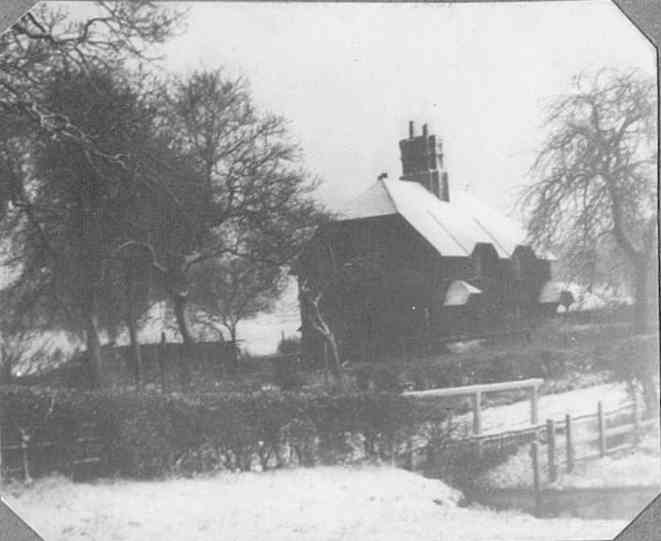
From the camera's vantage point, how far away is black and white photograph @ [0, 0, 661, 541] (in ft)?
15.2

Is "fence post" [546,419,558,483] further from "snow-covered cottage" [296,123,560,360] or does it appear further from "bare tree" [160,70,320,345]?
"bare tree" [160,70,320,345]

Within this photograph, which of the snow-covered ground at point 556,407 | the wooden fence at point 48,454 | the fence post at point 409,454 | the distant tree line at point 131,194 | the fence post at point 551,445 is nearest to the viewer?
the distant tree line at point 131,194

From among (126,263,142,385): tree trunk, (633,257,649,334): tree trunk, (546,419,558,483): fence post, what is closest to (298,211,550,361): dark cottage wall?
(546,419,558,483): fence post

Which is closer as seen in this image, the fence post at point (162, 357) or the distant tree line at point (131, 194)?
the distant tree line at point (131, 194)

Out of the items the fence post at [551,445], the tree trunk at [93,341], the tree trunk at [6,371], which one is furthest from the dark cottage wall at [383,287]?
the tree trunk at [6,371]

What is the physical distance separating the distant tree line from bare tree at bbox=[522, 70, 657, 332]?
1.66m

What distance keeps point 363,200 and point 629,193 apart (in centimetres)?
189

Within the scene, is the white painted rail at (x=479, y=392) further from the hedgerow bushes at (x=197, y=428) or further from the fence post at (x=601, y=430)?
the fence post at (x=601, y=430)

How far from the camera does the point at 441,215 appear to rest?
502 cm

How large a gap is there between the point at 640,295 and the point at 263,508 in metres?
2.86

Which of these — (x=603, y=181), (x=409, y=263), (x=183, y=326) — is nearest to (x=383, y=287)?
(x=409, y=263)

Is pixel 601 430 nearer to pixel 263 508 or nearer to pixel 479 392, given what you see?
pixel 479 392

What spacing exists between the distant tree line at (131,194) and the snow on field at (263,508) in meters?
0.75

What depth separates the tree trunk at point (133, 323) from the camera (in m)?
4.71
